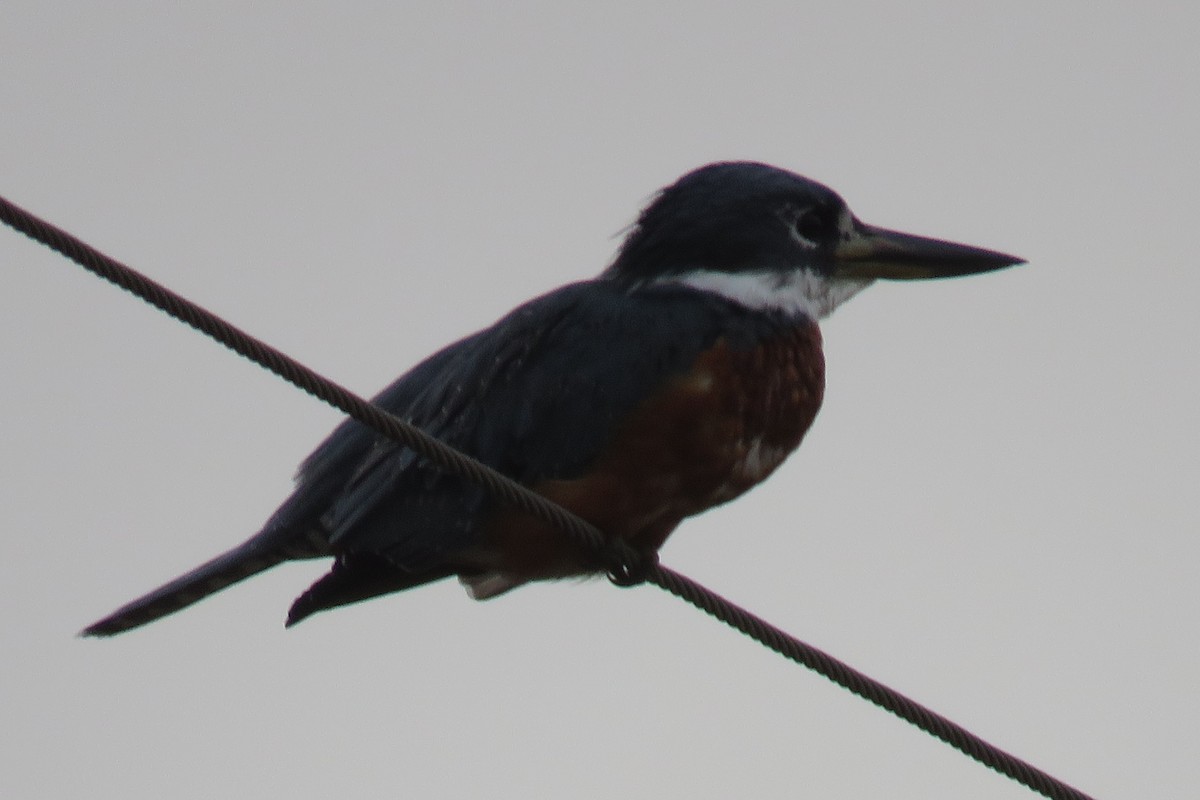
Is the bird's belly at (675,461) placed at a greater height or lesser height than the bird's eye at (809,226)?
lesser

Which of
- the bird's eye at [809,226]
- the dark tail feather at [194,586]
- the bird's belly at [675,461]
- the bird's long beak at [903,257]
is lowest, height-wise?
the dark tail feather at [194,586]

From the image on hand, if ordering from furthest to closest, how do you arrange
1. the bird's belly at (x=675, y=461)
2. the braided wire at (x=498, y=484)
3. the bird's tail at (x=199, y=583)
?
the bird's tail at (x=199, y=583), the bird's belly at (x=675, y=461), the braided wire at (x=498, y=484)

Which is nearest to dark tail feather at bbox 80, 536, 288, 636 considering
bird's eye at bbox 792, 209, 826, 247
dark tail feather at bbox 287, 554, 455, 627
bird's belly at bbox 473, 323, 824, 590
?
dark tail feather at bbox 287, 554, 455, 627

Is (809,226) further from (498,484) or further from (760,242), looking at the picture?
(498,484)

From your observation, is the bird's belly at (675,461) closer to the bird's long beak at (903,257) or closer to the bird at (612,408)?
the bird at (612,408)

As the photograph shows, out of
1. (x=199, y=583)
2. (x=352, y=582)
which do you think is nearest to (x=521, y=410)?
(x=352, y=582)

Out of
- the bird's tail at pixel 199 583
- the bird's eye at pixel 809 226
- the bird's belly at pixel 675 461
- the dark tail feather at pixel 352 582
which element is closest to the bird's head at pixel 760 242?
the bird's eye at pixel 809 226

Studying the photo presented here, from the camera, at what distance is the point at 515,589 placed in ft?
13.1

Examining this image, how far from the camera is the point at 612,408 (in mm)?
3695

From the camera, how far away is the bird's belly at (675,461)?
3.64 meters

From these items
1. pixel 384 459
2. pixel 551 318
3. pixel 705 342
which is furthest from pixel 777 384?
pixel 384 459

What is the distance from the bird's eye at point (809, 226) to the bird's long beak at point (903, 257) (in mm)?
57

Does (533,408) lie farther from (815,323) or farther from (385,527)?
(815,323)

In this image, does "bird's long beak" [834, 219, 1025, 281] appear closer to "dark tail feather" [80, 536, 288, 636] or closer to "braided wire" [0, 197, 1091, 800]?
"braided wire" [0, 197, 1091, 800]
